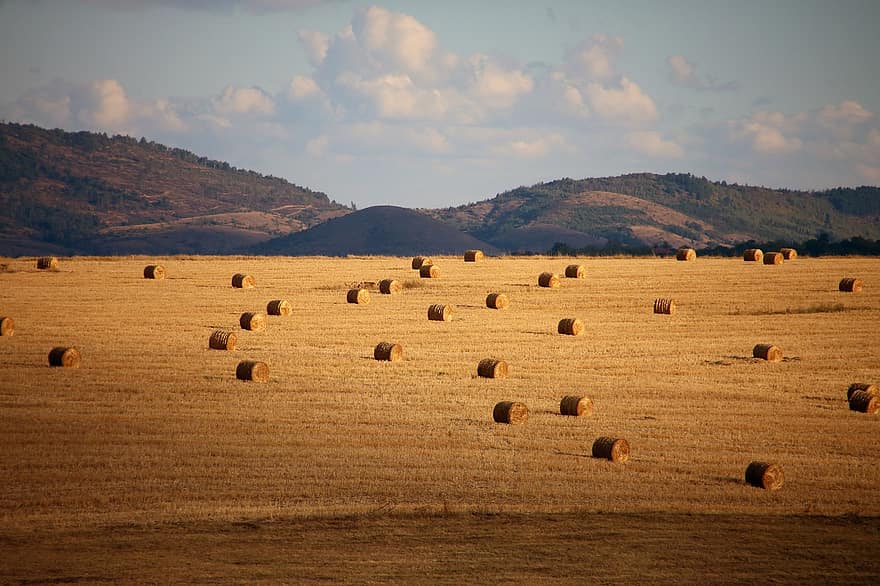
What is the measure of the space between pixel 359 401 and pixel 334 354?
23.4ft

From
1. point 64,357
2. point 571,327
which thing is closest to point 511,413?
point 571,327

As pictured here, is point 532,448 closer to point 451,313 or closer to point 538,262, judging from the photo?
point 451,313

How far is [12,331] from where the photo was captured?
3947 centimetres

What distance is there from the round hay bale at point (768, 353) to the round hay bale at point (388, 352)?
11738 millimetres

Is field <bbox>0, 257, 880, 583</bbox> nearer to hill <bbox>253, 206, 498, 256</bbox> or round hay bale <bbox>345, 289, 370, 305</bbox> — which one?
round hay bale <bbox>345, 289, 370, 305</bbox>

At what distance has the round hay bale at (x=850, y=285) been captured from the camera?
49750 mm

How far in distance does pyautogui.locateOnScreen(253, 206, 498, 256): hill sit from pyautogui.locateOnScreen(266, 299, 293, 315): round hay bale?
10752cm

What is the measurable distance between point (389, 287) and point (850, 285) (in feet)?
67.1

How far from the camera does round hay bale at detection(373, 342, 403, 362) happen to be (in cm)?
3559

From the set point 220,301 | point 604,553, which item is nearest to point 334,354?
point 220,301

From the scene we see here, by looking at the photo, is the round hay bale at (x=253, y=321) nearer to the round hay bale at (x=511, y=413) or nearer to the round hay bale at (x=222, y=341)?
the round hay bale at (x=222, y=341)

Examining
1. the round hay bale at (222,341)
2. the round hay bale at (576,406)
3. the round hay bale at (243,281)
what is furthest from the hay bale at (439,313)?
the round hay bale at (576,406)

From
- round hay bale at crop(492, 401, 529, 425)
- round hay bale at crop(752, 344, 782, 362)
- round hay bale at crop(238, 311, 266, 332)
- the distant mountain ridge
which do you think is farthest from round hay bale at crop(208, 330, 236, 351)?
the distant mountain ridge

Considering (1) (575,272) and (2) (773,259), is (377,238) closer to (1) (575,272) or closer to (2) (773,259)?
(2) (773,259)
